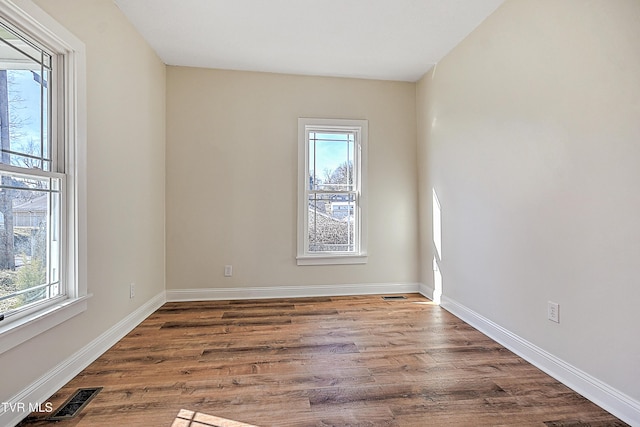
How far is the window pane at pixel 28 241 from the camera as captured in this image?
158cm

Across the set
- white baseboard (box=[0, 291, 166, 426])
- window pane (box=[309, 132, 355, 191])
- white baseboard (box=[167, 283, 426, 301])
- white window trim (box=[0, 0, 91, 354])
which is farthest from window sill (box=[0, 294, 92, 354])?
window pane (box=[309, 132, 355, 191])

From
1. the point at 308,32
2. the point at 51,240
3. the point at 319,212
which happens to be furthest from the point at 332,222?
the point at 51,240

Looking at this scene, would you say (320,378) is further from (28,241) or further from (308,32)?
(308,32)

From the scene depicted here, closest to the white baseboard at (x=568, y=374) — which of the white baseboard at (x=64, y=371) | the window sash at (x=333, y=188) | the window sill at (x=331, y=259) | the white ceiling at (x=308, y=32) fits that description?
the window sill at (x=331, y=259)

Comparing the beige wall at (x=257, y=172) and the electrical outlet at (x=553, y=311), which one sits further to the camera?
the beige wall at (x=257, y=172)

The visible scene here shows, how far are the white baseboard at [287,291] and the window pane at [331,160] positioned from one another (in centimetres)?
120

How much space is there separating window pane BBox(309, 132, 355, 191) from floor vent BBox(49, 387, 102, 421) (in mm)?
2680

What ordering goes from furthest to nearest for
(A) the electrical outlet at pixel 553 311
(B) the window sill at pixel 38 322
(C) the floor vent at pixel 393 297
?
1. (C) the floor vent at pixel 393 297
2. (A) the electrical outlet at pixel 553 311
3. (B) the window sill at pixel 38 322

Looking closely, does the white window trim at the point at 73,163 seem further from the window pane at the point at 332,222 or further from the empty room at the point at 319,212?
the window pane at the point at 332,222

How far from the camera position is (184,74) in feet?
11.6

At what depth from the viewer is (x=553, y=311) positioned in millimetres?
2025

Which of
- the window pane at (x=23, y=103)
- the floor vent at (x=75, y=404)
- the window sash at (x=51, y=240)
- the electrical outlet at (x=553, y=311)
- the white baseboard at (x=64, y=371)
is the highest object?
the window pane at (x=23, y=103)

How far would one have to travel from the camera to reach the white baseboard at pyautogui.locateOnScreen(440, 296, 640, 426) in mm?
1592

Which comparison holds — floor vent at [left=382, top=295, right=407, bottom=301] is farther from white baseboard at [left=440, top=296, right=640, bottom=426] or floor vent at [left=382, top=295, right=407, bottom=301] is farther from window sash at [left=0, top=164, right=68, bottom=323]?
window sash at [left=0, top=164, right=68, bottom=323]
